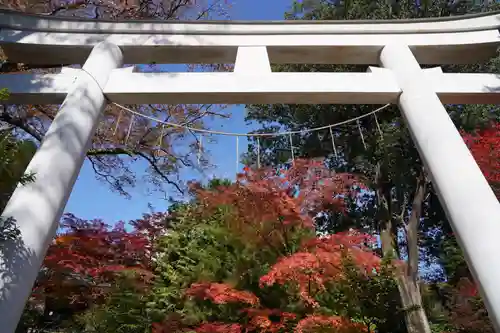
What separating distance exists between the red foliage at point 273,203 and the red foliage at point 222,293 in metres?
0.64

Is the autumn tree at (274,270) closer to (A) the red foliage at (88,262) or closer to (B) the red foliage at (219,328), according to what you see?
(B) the red foliage at (219,328)

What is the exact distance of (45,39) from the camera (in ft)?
10.5

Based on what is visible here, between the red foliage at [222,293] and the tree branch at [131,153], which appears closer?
the red foliage at [222,293]

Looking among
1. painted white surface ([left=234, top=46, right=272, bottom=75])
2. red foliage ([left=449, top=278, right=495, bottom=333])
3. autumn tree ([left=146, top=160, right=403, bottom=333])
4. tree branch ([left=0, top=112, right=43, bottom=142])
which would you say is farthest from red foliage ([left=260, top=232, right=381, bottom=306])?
tree branch ([left=0, top=112, right=43, bottom=142])

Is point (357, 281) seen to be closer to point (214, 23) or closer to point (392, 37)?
point (392, 37)

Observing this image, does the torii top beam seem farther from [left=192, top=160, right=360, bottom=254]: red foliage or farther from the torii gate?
[left=192, top=160, right=360, bottom=254]: red foliage

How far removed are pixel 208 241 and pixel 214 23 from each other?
8.86ft

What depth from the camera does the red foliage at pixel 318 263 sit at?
322 centimetres

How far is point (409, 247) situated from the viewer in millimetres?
7211

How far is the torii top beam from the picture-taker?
328 cm

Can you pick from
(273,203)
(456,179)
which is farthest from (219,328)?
(456,179)

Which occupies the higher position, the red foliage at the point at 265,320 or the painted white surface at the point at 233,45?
the painted white surface at the point at 233,45

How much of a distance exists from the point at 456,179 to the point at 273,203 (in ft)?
5.75

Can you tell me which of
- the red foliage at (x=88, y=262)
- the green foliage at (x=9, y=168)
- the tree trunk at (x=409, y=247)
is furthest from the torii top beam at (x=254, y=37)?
the tree trunk at (x=409, y=247)
